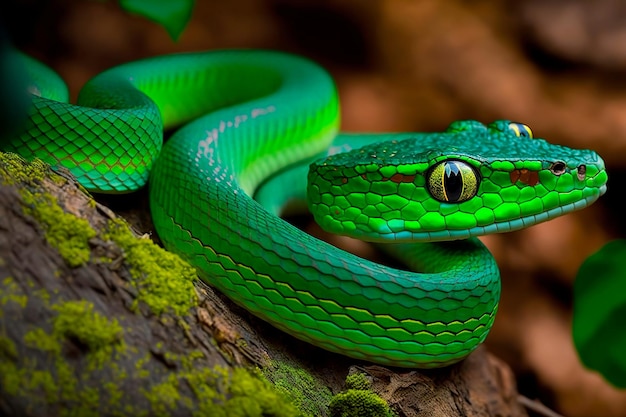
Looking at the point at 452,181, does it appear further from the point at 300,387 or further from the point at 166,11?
the point at 166,11

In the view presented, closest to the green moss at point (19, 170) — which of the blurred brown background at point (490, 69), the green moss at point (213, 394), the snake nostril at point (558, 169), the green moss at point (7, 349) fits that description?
the green moss at point (7, 349)

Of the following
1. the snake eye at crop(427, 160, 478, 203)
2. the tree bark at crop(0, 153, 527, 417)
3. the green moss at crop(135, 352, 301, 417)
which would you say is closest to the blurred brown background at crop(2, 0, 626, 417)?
the snake eye at crop(427, 160, 478, 203)

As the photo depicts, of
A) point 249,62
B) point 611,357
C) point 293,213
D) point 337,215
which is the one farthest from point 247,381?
point 249,62

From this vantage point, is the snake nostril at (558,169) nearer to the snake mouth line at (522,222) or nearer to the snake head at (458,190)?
the snake head at (458,190)

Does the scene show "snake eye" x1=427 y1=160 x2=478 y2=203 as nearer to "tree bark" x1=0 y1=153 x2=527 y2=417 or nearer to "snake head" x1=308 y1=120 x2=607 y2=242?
"snake head" x1=308 y1=120 x2=607 y2=242

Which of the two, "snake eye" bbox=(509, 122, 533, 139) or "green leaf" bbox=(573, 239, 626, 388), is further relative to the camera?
"snake eye" bbox=(509, 122, 533, 139)

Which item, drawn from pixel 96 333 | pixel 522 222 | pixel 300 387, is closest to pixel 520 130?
pixel 522 222
